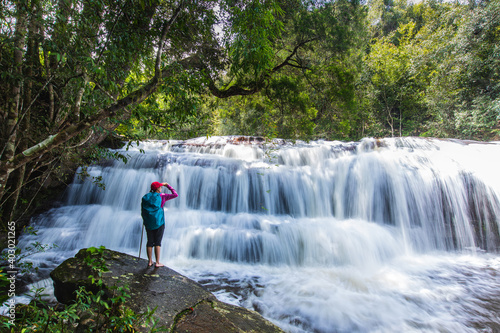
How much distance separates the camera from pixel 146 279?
343 centimetres

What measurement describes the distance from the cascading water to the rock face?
1.41 metres

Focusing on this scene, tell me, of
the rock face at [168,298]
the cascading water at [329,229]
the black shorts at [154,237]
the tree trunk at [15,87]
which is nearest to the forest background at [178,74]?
the tree trunk at [15,87]

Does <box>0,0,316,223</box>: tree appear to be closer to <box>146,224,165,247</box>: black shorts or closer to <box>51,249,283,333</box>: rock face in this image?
<box>51,249,283,333</box>: rock face

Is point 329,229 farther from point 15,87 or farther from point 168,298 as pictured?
point 15,87

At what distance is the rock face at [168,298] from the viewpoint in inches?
104

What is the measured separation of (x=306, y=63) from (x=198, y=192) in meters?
6.54

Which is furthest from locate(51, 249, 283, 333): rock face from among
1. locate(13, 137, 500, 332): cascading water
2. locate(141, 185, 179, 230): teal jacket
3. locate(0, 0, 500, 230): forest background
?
locate(0, 0, 500, 230): forest background

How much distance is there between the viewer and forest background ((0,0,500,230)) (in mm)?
3439

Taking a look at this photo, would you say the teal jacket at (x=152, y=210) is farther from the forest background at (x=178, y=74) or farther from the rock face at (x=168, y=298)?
the forest background at (x=178, y=74)

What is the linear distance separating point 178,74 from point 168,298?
11.8 ft

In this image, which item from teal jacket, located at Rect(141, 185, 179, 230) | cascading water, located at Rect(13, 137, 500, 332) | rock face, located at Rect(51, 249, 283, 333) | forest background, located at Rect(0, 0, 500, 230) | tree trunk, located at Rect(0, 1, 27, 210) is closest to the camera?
rock face, located at Rect(51, 249, 283, 333)

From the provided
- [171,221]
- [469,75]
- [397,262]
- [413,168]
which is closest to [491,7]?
[469,75]

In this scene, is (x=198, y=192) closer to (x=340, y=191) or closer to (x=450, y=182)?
(x=340, y=191)

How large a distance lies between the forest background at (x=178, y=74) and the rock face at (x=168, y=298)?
159cm
